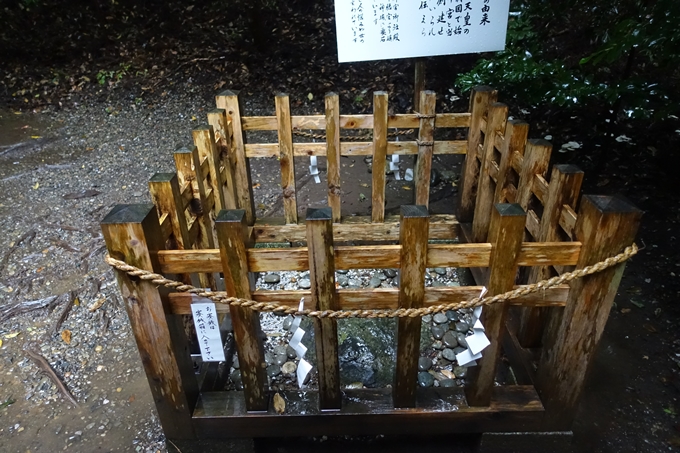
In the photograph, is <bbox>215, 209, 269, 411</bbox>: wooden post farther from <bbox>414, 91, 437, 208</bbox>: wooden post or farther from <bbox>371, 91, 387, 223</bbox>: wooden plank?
<bbox>414, 91, 437, 208</bbox>: wooden post

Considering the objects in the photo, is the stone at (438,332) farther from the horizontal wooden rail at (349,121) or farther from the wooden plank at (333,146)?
the horizontal wooden rail at (349,121)

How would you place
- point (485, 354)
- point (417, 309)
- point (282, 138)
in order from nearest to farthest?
point (417, 309) → point (485, 354) → point (282, 138)

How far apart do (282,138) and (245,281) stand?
1.93m

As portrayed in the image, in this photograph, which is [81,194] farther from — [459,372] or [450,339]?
[459,372]

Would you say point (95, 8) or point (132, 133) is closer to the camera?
point (132, 133)

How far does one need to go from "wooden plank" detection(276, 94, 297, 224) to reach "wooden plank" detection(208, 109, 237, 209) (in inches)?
16.1

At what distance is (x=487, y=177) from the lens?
3289 millimetres

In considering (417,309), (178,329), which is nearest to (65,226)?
(178,329)

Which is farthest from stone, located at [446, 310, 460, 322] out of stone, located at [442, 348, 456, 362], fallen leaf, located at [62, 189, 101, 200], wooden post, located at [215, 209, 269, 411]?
fallen leaf, located at [62, 189, 101, 200]

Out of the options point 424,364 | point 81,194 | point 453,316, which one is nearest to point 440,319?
point 453,316

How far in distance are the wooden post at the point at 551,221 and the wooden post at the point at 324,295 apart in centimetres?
104

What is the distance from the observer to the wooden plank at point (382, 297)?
1834 millimetres

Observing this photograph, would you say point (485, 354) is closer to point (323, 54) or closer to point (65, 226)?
point (65, 226)

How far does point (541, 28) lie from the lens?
20.8 ft
